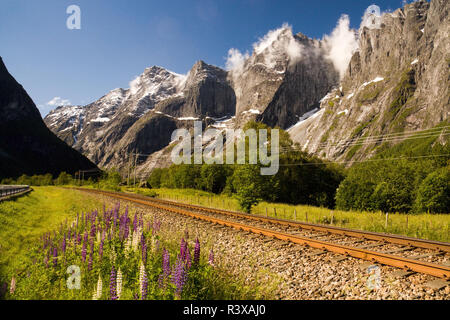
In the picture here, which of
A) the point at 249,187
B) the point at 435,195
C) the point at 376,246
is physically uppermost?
the point at 249,187

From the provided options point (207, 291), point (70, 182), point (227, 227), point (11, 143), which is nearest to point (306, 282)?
point (207, 291)

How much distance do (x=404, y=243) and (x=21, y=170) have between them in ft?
685

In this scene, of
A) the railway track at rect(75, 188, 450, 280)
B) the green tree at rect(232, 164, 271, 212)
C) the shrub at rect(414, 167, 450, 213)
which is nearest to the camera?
the railway track at rect(75, 188, 450, 280)

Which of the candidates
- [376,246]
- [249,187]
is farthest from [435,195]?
[376,246]

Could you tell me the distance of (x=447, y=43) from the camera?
643 ft

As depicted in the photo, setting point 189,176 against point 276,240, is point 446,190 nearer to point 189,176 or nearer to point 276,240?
point 276,240

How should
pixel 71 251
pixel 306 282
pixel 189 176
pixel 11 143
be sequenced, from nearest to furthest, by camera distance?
pixel 306 282 → pixel 71 251 → pixel 189 176 → pixel 11 143

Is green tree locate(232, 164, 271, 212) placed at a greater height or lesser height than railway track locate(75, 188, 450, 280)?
greater

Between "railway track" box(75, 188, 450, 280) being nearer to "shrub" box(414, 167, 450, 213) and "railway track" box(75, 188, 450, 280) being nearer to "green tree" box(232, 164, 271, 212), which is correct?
"green tree" box(232, 164, 271, 212)

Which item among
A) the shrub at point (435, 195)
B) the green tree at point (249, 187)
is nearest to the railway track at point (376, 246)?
the green tree at point (249, 187)

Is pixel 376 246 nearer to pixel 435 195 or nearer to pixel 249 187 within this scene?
pixel 249 187

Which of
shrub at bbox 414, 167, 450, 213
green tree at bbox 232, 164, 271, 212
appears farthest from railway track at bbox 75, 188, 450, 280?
shrub at bbox 414, 167, 450, 213

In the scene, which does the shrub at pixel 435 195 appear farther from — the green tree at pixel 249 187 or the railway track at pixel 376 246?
the railway track at pixel 376 246

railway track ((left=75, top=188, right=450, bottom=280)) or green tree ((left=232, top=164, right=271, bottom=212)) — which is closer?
railway track ((left=75, top=188, right=450, bottom=280))
